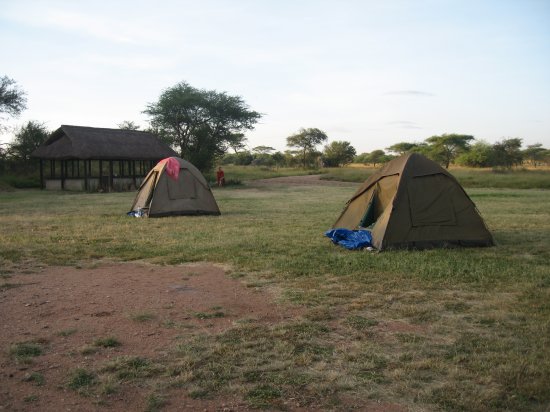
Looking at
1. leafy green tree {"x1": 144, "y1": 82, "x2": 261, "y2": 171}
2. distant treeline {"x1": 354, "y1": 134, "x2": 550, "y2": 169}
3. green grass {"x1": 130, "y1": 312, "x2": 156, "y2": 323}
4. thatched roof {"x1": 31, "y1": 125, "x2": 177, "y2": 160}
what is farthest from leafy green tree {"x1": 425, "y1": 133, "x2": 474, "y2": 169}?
green grass {"x1": 130, "y1": 312, "x2": 156, "y2": 323}

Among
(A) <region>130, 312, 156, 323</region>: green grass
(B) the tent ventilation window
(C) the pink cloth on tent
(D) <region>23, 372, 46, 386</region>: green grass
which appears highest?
(C) the pink cloth on tent

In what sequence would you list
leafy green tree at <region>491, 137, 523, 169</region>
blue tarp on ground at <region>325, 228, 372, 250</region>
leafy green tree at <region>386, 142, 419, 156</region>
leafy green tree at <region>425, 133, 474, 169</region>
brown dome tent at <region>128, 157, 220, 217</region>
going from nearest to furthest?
blue tarp on ground at <region>325, 228, 372, 250</region> → brown dome tent at <region>128, 157, 220, 217</region> → leafy green tree at <region>491, 137, 523, 169</region> → leafy green tree at <region>425, 133, 474, 169</region> → leafy green tree at <region>386, 142, 419, 156</region>

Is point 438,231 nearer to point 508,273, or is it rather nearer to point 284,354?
point 508,273

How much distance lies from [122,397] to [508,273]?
5492 mm

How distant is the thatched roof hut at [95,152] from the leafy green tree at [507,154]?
118ft

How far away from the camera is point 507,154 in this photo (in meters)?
52.0

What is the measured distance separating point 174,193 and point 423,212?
7691 mm

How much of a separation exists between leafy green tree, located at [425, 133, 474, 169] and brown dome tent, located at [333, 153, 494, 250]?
51665 mm

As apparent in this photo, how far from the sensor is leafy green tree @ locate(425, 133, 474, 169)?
58125mm

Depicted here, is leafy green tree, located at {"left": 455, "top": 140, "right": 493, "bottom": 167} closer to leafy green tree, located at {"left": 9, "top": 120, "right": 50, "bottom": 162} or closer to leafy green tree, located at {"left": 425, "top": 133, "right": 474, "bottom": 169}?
leafy green tree, located at {"left": 425, "top": 133, "right": 474, "bottom": 169}

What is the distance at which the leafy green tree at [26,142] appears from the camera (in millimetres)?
35844

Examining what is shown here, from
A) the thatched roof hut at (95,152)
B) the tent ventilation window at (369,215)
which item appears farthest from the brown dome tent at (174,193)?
the thatched roof hut at (95,152)

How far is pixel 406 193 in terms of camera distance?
881cm

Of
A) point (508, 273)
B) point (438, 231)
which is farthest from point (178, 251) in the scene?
point (508, 273)
